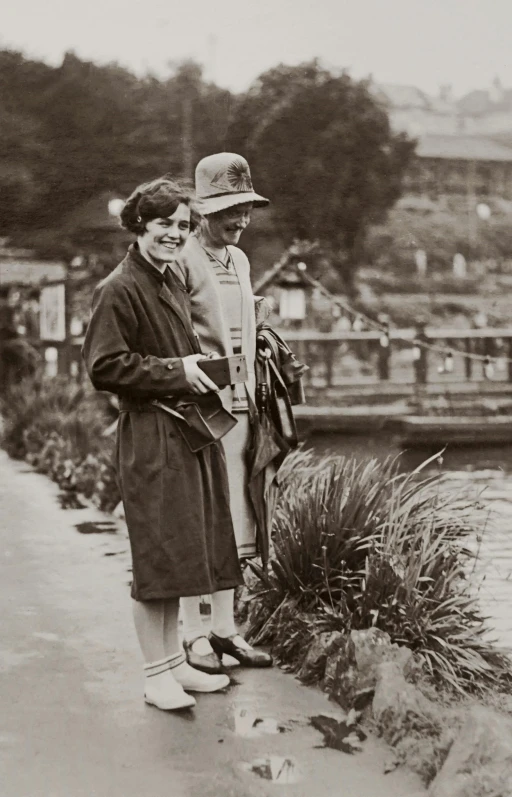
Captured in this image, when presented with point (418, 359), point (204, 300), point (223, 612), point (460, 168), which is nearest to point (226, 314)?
point (204, 300)

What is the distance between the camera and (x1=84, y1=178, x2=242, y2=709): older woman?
137 inches

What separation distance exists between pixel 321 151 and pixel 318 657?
7.12m

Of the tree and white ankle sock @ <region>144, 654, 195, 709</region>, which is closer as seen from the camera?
white ankle sock @ <region>144, 654, 195, 709</region>

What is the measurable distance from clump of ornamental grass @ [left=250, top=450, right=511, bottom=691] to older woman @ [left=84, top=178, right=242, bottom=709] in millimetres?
704

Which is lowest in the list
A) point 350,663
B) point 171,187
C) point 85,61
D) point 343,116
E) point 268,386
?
point 350,663

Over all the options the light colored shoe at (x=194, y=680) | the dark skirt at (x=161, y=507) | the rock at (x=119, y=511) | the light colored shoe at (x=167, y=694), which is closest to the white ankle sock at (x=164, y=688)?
the light colored shoe at (x=167, y=694)

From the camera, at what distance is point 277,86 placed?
926 cm

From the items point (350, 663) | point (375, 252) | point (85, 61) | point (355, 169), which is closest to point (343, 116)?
Result: point (355, 169)

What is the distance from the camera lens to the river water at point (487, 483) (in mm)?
5223

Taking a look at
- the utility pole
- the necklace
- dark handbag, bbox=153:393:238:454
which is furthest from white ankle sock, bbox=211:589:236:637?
the utility pole

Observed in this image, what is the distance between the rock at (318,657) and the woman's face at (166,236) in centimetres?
144

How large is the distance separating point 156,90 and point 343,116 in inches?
202

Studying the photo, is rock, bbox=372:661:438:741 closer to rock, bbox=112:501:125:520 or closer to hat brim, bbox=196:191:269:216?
hat brim, bbox=196:191:269:216

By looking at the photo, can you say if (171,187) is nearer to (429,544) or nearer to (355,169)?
(429,544)
